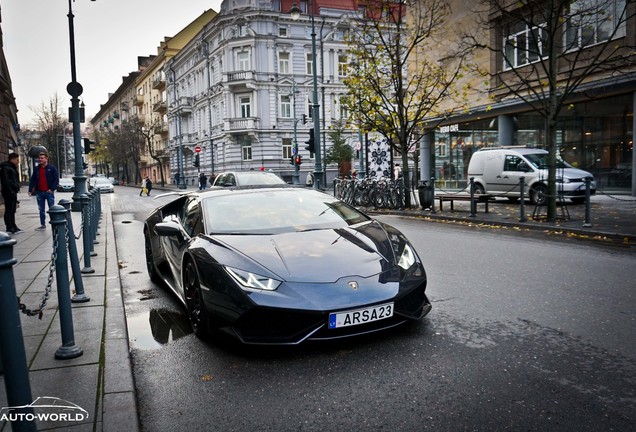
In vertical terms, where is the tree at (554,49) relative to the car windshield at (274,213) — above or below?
above

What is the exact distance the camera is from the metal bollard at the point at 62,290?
12.9 feet

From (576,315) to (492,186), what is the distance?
1584 centimetres

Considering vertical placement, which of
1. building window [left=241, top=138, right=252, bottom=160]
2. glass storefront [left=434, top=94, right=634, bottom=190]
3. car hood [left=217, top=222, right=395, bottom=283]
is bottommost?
car hood [left=217, top=222, right=395, bottom=283]

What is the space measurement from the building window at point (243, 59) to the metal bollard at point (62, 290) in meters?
48.2

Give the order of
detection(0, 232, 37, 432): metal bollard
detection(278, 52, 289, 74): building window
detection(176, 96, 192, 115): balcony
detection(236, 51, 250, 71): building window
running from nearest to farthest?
detection(0, 232, 37, 432): metal bollard < detection(236, 51, 250, 71): building window < detection(278, 52, 289, 74): building window < detection(176, 96, 192, 115): balcony

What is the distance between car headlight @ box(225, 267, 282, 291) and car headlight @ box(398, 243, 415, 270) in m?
1.12

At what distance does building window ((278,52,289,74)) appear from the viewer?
50.7 meters

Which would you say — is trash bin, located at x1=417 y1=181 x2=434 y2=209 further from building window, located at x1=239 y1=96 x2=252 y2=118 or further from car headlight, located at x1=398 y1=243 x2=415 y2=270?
building window, located at x1=239 y1=96 x2=252 y2=118

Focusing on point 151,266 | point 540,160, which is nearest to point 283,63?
point 540,160

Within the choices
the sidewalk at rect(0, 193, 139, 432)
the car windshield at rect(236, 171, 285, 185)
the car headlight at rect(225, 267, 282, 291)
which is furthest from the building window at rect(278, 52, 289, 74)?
the car headlight at rect(225, 267, 282, 291)

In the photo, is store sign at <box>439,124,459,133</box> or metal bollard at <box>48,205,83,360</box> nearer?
metal bollard at <box>48,205,83,360</box>

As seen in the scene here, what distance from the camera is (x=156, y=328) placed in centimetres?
499

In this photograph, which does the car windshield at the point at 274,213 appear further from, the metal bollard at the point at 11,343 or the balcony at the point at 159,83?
the balcony at the point at 159,83

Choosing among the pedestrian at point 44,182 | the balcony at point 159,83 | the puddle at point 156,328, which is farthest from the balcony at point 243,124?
the puddle at point 156,328
